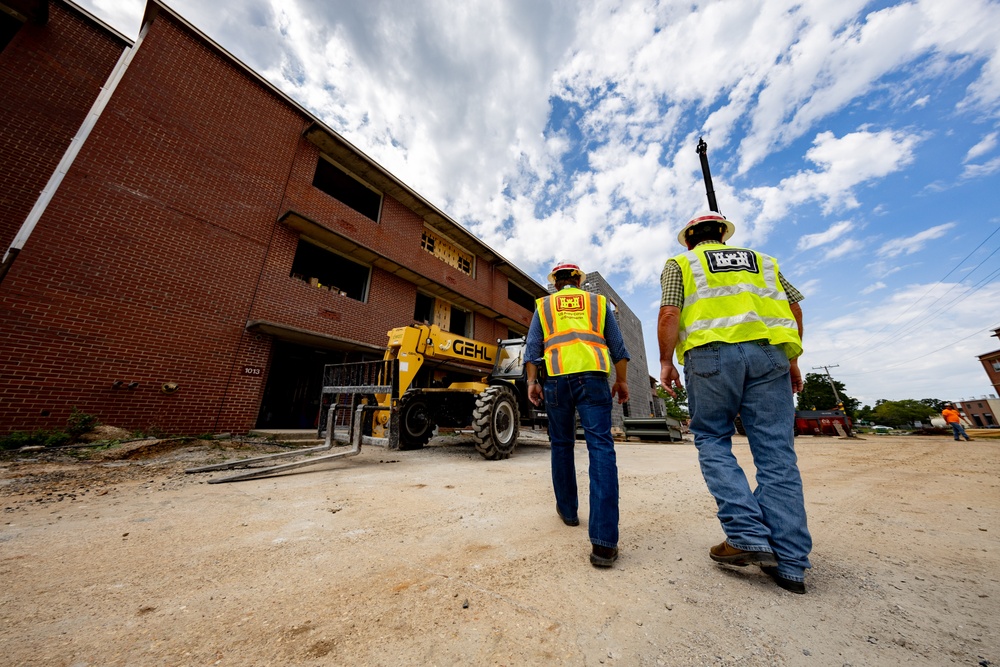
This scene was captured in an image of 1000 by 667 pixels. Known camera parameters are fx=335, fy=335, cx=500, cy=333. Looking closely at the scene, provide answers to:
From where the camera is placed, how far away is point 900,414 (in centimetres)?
5888

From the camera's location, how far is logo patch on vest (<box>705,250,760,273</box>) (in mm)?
1884

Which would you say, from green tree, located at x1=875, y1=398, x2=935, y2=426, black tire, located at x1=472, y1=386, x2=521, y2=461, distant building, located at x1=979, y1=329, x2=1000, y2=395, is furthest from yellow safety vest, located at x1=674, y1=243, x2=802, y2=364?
green tree, located at x1=875, y1=398, x2=935, y2=426

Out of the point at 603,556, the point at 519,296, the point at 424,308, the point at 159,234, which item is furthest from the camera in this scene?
the point at 519,296

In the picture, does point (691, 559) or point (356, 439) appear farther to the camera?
point (356, 439)

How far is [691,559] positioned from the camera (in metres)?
1.70

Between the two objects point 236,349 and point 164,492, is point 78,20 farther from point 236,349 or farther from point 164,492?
point 164,492

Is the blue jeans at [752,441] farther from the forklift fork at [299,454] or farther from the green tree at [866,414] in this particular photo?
the green tree at [866,414]

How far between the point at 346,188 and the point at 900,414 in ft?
300

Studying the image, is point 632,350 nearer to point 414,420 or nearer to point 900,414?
point 414,420

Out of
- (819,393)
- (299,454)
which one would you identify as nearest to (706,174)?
(299,454)

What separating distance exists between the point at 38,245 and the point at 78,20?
5.20m

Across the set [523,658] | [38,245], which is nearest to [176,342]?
[38,245]

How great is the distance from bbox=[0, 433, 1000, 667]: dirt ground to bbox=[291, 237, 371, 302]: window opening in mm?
7980

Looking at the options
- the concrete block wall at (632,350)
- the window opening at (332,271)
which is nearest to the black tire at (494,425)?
the window opening at (332,271)
